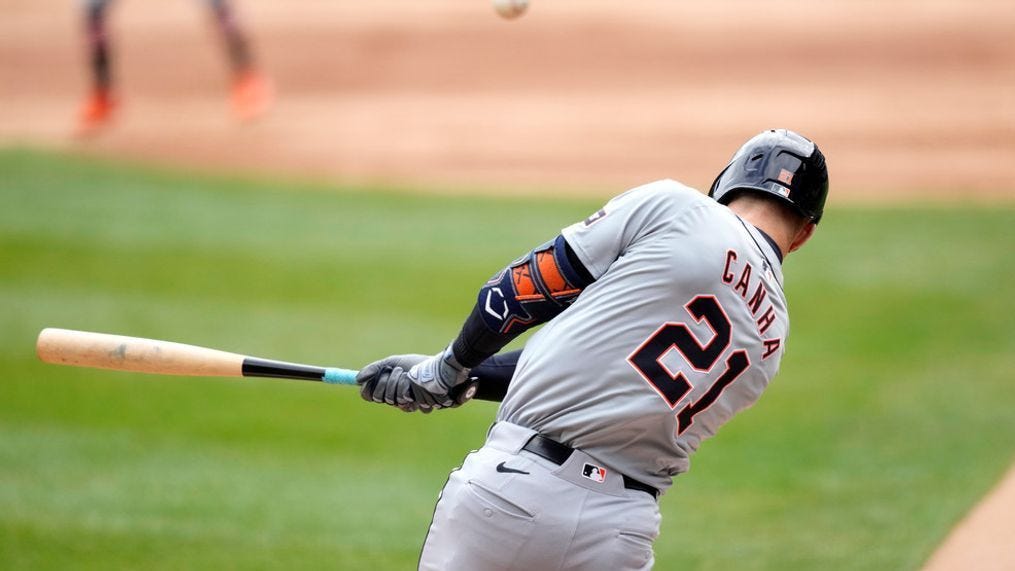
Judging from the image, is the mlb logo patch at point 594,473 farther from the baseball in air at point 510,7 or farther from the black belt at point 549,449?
the baseball in air at point 510,7

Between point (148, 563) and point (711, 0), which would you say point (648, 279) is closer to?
point (148, 563)

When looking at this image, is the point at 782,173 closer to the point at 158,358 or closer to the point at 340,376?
the point at 340,376

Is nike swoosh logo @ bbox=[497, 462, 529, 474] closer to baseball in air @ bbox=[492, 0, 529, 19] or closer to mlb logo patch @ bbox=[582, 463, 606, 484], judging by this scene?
mlb logo patch @ bbox=[582, 463, 606, 484]

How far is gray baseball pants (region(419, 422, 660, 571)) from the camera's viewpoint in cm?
323

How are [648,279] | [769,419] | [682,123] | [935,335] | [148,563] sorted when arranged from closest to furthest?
[648,279]
[148,563]
[769,419]
[935,335]
[682,123]

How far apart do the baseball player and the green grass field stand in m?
2.74

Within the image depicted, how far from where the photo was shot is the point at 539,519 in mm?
3221

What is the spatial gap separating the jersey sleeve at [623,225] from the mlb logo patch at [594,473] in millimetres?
513

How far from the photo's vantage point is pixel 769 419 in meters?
7.99

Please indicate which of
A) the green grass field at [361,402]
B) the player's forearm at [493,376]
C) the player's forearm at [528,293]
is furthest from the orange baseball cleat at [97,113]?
the player's forearm at [528,293]

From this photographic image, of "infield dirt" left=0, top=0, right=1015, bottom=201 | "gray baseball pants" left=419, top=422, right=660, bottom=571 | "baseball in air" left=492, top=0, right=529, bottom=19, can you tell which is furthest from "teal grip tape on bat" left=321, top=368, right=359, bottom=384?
"infield dirt" left=0, top=0, right=1015, bottom=201

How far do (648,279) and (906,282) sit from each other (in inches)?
304

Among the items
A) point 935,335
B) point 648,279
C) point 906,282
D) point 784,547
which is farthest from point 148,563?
point 906,282

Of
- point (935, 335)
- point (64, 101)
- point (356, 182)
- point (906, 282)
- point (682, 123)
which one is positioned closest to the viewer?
point (935, 335)
